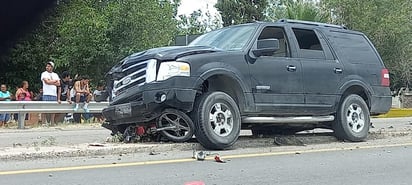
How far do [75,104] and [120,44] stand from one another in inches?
394

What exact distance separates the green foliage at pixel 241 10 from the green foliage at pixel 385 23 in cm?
491

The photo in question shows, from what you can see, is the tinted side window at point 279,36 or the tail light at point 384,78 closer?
the tinted side window at point 279,36

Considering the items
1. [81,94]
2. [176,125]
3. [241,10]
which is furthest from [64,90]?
[241,10]

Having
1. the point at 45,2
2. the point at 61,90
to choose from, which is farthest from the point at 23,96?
the point at 45,2

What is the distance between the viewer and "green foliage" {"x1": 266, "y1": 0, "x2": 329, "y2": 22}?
28016 millimetres

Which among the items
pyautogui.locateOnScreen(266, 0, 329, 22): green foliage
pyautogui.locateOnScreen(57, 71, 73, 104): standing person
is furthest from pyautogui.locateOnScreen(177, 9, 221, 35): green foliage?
pyautogui.locateOnScreen(57, 71, 73, 104): standing person

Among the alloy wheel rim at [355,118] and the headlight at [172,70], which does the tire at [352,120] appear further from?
the headlight at [172,70]

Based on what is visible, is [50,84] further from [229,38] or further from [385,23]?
[385,23]

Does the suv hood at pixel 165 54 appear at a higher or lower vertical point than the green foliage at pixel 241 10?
lower

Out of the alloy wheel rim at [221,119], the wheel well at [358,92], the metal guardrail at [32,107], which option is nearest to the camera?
the alloy wheel rim at [221,119]

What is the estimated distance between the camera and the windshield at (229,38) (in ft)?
28.3

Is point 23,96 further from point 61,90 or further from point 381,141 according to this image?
point 381,141

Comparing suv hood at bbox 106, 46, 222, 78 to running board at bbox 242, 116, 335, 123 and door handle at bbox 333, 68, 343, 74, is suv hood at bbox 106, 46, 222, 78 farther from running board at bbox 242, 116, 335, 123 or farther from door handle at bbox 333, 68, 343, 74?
door handle at bbox 333, 68, 343, 74

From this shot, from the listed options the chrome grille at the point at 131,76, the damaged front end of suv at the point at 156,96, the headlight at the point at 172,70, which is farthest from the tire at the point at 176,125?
the chrome grille at the point at 131,76
